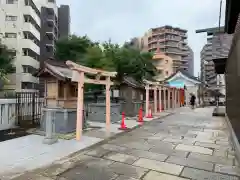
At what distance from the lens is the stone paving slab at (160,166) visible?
446cm

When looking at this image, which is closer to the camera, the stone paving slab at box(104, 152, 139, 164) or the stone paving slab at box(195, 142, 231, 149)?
the stone paving slab at box(104, 152, 139, 164)

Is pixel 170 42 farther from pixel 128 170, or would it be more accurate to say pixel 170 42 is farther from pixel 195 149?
pixel 128 170

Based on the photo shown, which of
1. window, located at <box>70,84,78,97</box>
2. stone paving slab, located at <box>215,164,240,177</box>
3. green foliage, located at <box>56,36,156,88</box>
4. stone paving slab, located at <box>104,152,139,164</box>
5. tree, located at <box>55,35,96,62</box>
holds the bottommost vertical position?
stone paving slab, located at <box>215,164,240,177</box>

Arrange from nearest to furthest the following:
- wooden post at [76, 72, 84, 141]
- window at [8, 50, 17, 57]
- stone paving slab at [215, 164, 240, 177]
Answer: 1. stone paving slab at [215, 164, 240, 177]
2. wooden post at [76, 72, 84, 141]
3. window at [8, 50, 17, 57]

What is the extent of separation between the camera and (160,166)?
474 centimetres

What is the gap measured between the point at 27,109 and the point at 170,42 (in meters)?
70.4

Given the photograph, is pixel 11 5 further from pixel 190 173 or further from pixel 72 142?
pixel 190 173

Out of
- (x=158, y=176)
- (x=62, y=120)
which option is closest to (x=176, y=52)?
(x=62, y=120)

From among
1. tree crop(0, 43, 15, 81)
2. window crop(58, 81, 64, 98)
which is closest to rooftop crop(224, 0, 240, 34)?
window crop(58, 81, 64, 98)

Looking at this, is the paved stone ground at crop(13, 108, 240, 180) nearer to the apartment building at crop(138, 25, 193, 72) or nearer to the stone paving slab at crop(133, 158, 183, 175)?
the stone paving slab at crop(133, 158, 183, 175)

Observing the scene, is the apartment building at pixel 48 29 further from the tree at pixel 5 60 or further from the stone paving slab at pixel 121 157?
the stone paving slab at pixel 121 157

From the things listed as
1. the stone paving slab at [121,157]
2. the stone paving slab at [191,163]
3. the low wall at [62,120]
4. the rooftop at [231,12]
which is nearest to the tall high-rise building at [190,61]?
the rooftop at [231,12]

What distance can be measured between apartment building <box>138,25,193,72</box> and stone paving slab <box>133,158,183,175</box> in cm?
6933

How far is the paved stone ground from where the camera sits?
4211 mm
